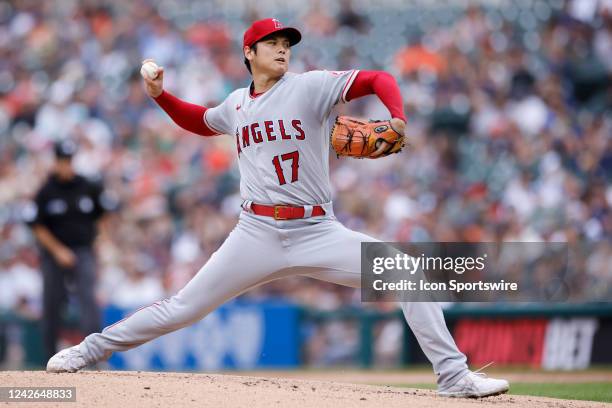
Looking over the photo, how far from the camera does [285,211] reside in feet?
16.2

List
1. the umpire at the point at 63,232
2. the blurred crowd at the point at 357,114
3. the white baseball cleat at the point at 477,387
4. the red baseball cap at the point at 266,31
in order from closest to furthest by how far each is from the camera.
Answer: the white baseball cleat at the point at 477,387, the red baseball cap at the point at 266,31, the umpire at the point at 63,232, the blurred crowd at the point at 357,114

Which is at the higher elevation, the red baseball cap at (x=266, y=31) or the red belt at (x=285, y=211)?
the red baseball cap at (x=266, y=31)

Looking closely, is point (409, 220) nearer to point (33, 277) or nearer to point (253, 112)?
point (33, 277)

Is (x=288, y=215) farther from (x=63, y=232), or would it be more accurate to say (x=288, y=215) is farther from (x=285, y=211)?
(x=63, y=232)

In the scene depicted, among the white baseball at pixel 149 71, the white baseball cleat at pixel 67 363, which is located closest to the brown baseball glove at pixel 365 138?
the white baseball at pixel 149 71

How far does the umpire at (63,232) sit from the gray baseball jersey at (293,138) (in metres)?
4.19

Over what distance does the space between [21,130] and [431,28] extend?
5.38 metres

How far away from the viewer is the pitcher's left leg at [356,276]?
15.9 feet

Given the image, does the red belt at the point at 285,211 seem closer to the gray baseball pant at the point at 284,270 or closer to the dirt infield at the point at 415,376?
the gray baseball pant at the point at 284,270

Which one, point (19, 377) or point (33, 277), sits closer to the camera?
point (19, 377)

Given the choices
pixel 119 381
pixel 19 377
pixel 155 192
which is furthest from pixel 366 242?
pixel 155 192

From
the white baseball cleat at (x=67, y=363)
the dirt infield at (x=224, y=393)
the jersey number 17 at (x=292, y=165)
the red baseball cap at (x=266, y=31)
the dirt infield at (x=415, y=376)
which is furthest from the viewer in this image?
the dirt infield at (x=415, y=376)

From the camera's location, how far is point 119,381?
487 cm

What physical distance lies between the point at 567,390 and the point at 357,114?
5.86m
